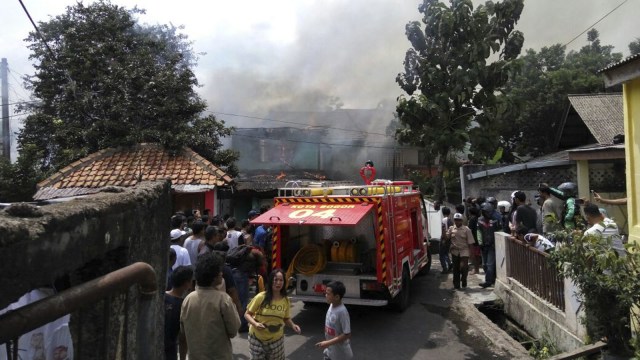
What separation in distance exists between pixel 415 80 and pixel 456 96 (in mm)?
1573

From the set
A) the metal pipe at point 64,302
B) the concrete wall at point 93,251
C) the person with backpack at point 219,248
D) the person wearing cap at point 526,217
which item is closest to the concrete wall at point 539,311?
the person wearing cap at point 526,217

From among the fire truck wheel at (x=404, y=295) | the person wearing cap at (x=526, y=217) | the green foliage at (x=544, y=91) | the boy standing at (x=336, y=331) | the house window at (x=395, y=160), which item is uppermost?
the green foliage at (x=544, y=91)

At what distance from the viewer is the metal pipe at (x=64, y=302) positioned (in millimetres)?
1439

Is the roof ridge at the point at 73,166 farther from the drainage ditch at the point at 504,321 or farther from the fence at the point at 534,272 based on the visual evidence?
the fence at the point at 534,272

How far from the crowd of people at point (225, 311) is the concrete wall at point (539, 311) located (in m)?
2.74

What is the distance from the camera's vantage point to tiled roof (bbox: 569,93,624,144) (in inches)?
578

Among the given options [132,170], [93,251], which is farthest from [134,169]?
[93,251]

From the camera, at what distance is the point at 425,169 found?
30.2m

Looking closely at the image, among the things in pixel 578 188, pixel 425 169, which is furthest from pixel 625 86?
pixel 425 169

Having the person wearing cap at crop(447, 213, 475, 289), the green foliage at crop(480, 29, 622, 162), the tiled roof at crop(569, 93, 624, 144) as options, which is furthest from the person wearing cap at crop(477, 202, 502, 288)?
the green foliage at crop(480, 29, 622, 162)

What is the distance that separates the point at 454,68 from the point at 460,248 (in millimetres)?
8253

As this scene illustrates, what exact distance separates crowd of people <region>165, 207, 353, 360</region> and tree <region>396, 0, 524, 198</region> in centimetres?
1050

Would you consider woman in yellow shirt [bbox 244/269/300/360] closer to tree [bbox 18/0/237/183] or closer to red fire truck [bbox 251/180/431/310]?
red fire truck [bbox 251/180/431/310]

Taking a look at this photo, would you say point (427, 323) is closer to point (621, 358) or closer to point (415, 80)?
point (621, 358)
